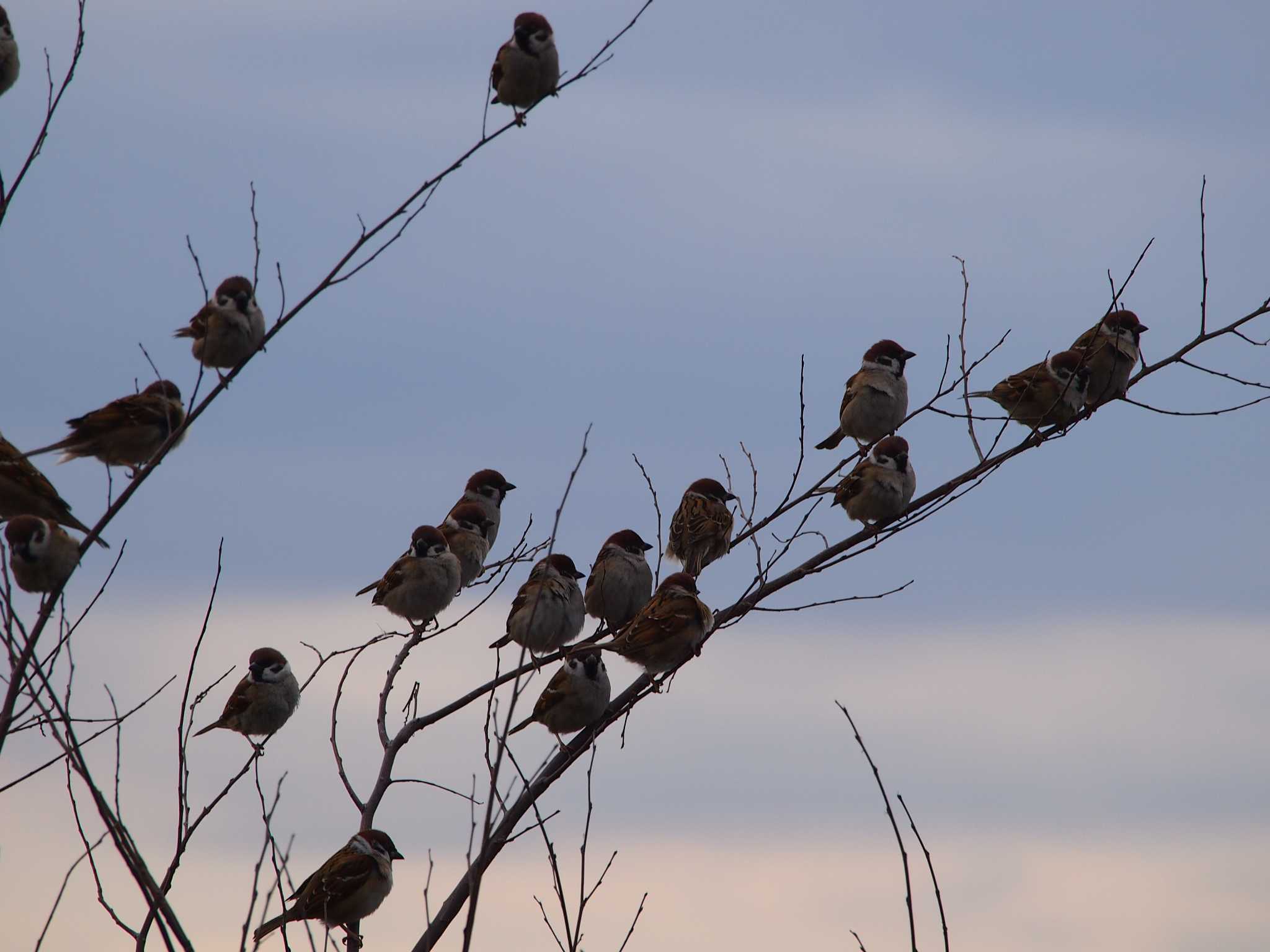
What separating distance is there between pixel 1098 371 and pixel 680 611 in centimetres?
339

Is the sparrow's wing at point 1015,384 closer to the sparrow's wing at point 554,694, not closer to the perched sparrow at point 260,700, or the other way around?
the sparrow's wing at point 554,694

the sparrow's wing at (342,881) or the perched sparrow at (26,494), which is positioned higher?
the perched sparrow at (26,494)

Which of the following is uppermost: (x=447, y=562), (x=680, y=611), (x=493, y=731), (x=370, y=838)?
(x=447, y=562)

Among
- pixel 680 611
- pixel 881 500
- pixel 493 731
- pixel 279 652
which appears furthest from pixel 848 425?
pixel 493 731

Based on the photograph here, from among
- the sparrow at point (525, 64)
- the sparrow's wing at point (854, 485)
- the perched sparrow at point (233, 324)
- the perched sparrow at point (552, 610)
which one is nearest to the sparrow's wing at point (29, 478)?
the perched sparrow at point (233, 324)

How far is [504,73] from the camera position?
8.03 m

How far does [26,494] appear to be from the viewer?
544cm

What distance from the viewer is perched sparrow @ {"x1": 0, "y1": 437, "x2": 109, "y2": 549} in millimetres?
5434

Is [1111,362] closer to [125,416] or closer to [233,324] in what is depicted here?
[233,324]

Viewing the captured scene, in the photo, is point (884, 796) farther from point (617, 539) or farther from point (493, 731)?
point (617, 539)

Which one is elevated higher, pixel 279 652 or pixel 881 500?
pixel 881 500

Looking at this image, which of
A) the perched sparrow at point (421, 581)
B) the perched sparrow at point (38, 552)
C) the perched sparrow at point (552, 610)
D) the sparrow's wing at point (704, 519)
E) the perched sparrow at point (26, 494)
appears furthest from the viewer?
the sparrow's wing at point (704, 519)

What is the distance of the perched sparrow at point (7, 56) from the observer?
18.0ft

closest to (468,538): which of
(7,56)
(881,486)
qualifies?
(881,486)
